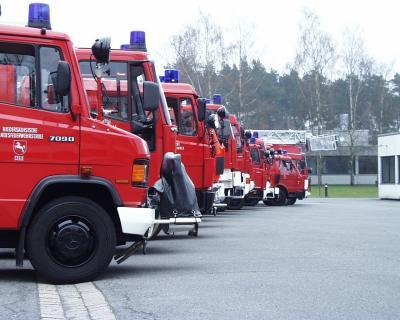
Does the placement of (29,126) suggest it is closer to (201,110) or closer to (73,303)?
(73,303)

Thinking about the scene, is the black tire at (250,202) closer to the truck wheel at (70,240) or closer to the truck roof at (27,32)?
the truck wheel at (70,240)

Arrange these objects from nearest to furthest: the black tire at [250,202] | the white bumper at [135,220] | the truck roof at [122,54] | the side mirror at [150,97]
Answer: the white bumper at [135,220] < the side mirror at [150,97] < the truck roof at [122,54] < the black tire at [250,202]

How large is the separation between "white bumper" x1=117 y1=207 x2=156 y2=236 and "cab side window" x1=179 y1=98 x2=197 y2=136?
23.4 ft

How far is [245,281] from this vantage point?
9.05 meters

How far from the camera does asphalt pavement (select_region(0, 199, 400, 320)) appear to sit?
7.23 meters

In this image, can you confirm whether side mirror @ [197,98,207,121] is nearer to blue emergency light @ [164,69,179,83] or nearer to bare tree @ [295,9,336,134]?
blue emergency light @ [164,69,179,83]

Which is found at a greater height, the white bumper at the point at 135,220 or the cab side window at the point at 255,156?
the cab side window at the point at 255,156

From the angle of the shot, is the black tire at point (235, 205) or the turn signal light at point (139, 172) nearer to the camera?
the turn signal light at point (139, 172)

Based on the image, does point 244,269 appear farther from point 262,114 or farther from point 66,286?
point 262,114

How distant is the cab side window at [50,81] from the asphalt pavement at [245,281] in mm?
1967

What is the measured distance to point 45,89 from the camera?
28.4 feet

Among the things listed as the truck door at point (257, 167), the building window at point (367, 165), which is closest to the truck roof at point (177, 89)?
the truck door at point (257, 167)

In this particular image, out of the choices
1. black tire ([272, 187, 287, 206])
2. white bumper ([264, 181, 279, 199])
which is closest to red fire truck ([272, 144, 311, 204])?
black tire ([272, 187, 287, 206])

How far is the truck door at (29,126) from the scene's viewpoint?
27.9 feet
